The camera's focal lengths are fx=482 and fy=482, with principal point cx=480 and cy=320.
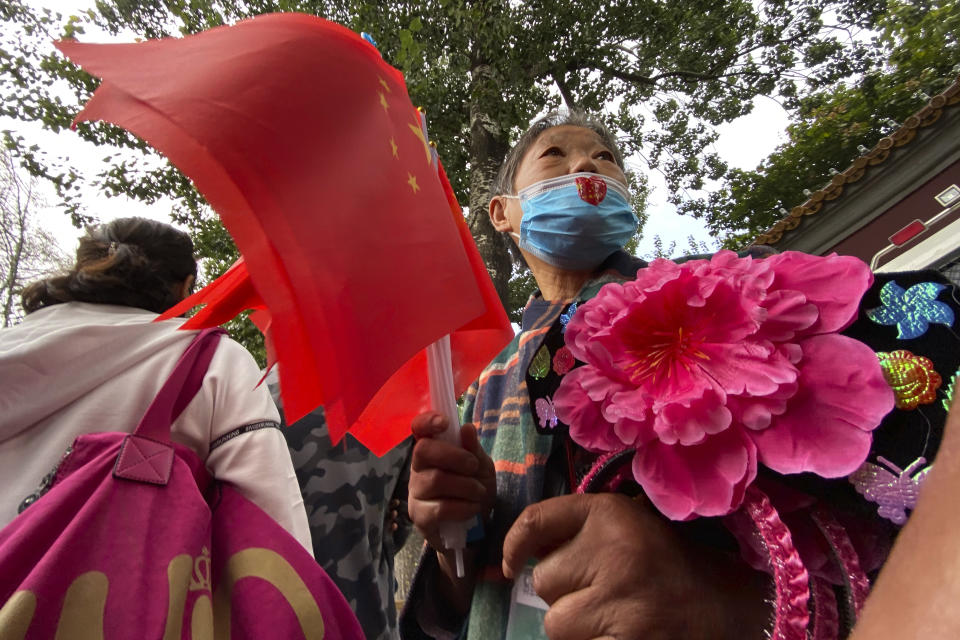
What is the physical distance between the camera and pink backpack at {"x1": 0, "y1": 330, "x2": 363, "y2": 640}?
0.67 m

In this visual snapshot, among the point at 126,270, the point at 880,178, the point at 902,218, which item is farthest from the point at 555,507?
the point at 880,178

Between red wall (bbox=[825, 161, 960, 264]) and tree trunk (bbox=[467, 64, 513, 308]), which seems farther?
tree trunk (bbox=[467, 64, 513, 308])

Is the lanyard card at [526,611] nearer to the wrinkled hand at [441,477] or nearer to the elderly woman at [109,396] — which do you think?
the wrinkled hand at [441,477]

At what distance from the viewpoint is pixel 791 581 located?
55 centimetres

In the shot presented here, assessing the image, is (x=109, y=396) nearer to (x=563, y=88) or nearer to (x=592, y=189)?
(x=592, y=189)

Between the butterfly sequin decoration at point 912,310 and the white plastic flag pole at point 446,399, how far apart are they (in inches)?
24.5

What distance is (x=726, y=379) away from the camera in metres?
0.67

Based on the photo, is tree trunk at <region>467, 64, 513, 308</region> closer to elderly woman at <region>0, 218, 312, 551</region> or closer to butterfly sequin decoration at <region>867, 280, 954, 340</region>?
elderly woman at <region>0, 218, 312, 551</region>

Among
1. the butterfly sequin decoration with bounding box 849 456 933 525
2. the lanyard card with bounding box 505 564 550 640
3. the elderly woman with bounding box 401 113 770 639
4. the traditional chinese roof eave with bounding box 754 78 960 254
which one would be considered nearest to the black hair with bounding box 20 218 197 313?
the elderly woman with bounding box 401 113 770 639

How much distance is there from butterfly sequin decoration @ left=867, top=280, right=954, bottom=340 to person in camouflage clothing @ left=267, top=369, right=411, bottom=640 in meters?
1.25

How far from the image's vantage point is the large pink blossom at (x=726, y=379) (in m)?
0.60

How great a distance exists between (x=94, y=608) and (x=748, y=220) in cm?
875

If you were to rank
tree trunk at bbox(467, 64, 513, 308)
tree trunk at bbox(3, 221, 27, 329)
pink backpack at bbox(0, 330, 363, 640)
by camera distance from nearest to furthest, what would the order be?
pink backpack at bbox(0, 330, 363, 640)
tree trunk at bbox(467, 64, 513, 308)
tree trunk at bbox(3, 221, 27, 329)

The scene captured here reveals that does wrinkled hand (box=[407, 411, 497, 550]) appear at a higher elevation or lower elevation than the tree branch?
lower
